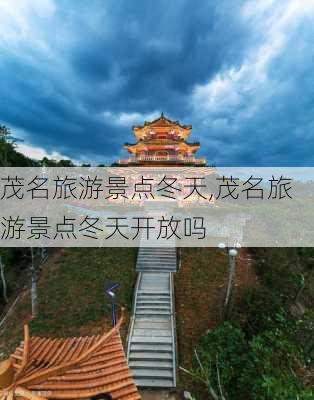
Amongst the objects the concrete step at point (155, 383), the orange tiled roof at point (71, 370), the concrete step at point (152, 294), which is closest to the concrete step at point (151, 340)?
the concrete step at point (155, 383)

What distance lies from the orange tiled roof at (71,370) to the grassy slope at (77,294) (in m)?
5.24

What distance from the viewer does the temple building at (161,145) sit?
2309 cm

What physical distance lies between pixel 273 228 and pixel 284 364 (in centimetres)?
995

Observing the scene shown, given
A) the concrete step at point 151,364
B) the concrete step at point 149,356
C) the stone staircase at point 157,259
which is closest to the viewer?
the concrete step at point 151,364

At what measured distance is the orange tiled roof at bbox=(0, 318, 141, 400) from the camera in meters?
3.27

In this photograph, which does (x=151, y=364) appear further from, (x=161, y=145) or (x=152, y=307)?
(x=161, y=145)

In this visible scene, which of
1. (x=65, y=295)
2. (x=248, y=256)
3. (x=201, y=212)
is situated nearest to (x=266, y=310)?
(x=248, y=256)

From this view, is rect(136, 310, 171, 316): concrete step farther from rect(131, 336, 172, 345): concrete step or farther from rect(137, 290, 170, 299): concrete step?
rect(131, 336, 172, 345): concrete step

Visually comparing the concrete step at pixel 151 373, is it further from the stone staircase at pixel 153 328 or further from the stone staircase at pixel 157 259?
the stone staircase at pixel 157 259

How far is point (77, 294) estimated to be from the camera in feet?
35.5

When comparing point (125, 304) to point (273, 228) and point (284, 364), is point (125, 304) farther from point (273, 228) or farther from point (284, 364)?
point (273, 228)

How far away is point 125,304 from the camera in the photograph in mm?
10148

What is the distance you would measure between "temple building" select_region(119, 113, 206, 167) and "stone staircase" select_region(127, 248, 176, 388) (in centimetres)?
1240

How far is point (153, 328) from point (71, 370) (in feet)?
20.2
